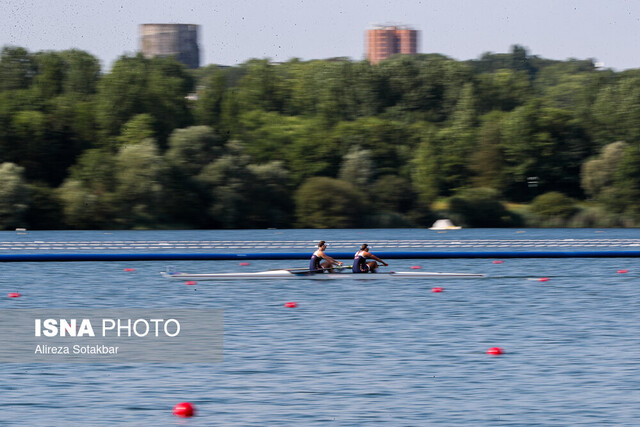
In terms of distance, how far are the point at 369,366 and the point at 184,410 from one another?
12.8ft

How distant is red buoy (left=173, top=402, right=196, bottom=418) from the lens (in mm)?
12070

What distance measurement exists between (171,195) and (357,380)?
199ft

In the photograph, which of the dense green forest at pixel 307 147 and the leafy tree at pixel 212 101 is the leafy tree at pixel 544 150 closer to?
the dense green forest at pixel 307 147

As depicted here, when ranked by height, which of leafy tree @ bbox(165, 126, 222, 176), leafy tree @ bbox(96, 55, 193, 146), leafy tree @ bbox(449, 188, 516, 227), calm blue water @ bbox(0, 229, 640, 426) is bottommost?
calm blue water @ bbox(0, 229, 640, 426)

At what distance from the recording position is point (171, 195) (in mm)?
73688

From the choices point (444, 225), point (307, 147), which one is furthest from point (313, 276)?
point (307, 147)

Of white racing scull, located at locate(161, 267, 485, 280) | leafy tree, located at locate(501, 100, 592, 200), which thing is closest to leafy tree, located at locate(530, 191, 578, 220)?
leafy tree, located at locate(501, 100, 592, 200)

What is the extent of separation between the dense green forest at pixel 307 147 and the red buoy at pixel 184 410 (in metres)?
60.9

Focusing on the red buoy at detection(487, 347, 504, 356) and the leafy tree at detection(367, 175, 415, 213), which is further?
the leafy tree at detection(367, 175, 415, 213)

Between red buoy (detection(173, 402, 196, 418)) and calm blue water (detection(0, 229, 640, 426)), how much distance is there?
0.12 metres

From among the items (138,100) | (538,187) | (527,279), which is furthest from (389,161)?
(527,279)

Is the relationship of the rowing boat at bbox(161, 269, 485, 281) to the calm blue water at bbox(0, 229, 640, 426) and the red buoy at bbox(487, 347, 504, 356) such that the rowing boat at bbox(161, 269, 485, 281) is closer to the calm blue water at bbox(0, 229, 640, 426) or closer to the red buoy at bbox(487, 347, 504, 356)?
the calm blue water at bbox(0, 229, 640, 426)

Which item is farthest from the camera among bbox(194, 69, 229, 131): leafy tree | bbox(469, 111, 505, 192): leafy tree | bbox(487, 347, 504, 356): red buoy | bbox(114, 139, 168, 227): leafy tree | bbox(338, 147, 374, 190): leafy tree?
bbox(194, 69, 229, 131): leafy tree

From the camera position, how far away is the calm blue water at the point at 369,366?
12.4 metres
